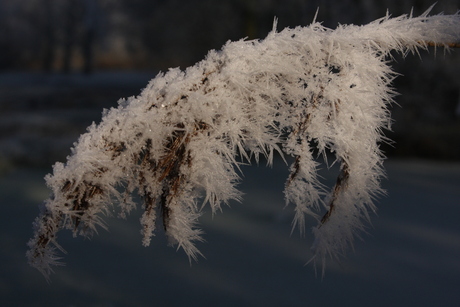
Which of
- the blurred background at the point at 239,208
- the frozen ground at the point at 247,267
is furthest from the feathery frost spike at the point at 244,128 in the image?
the frozen ground at the point at 247,267

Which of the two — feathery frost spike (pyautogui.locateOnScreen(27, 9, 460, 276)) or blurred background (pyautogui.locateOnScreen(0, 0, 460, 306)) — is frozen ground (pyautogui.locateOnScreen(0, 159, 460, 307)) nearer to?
blurred background (pyautogui.locateOnScreen(0, 0, 460, 306))

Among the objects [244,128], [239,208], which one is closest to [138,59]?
[239,208]

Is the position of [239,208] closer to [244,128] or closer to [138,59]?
[244,128]

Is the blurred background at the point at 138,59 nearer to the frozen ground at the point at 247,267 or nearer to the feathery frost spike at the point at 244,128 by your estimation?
the frozen ground at the point at 247,267

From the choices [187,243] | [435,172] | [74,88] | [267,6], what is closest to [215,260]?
[187,243]

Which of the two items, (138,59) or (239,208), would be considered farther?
(138,59)

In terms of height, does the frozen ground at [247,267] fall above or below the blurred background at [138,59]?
below

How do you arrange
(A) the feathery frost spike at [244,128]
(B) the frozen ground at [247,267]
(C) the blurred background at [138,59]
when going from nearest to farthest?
(A) the feathery frost spike at [244,128] < (B) the frozen ground at [247,267] < (C) the blurred background at [138,59]
